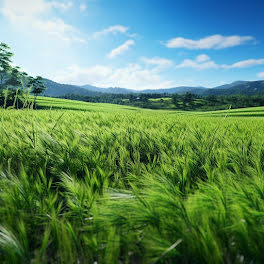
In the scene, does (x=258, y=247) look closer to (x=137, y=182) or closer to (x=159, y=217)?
(x=159, y=217)

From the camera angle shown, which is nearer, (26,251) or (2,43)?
(26,251)

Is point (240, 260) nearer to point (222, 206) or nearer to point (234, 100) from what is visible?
point (222, 206)

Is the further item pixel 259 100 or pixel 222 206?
pixel 259 100

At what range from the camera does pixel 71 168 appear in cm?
108

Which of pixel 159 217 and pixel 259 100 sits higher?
pixel 259 100

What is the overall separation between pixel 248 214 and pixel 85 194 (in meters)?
0.63

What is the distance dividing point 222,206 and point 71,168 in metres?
0.89

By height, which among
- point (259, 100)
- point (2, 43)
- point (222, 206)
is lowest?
point (222, 206)

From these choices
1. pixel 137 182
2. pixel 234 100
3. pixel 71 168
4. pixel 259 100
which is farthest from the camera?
pixel 234 100

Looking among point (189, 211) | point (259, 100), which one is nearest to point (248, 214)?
point (189, 211)

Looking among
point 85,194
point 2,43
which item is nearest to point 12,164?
point 85,194

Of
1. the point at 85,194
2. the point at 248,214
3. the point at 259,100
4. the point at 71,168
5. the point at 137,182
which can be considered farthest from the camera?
the point at 259,100

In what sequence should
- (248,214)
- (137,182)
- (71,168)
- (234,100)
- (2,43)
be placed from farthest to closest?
(234,100), (2,43), (71,168), (137,182), (248,214)

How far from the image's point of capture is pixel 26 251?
1.55ft
